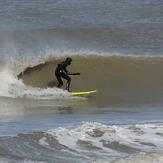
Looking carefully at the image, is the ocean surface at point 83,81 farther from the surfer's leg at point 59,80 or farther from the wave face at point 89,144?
A: the surfer's leg at point 59,80

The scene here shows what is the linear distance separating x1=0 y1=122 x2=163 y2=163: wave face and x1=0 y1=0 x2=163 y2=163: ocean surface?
14 millimetres

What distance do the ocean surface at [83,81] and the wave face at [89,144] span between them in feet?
0.05

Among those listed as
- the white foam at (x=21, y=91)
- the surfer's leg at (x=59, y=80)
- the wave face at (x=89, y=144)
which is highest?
the surfer's leg at (x=59, y=80)

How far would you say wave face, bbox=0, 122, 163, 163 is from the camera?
958cm

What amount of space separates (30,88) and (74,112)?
3808 millimetres

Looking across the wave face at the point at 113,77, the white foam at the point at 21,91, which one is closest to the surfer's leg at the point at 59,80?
the white foam at the point at 21,91

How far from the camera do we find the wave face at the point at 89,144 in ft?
31.4

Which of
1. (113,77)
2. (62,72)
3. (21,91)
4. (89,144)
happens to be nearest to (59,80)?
(62,72)

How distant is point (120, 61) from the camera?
2136 cm

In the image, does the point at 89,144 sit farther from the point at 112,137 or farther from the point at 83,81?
the point at 83,81

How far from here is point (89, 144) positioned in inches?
416

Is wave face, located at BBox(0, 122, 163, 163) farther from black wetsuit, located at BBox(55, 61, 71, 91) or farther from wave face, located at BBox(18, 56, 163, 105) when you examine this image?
black wetsuit, located at BBox(55, 61, 71, 91)

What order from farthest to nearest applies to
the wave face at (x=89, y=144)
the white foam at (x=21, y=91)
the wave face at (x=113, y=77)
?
the wave face at (x=113, y=77), the white foam at (x=21, y=91), the wave face at (x=89, y=144)

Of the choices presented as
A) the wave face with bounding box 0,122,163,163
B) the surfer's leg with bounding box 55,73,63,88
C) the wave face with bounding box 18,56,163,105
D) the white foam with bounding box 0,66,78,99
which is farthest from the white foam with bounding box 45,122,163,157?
the surfer's leg with bounding box 55,73,63,88
